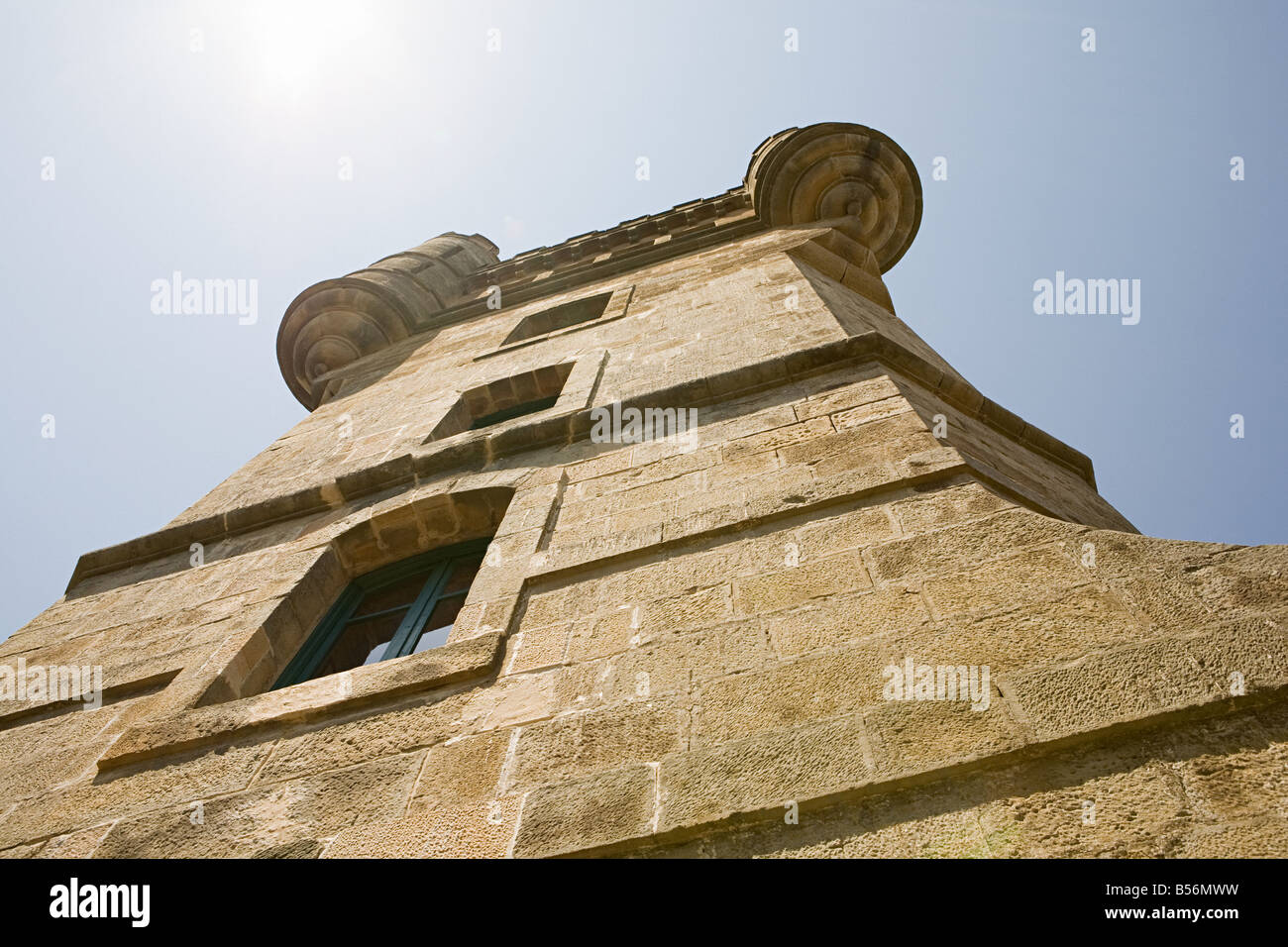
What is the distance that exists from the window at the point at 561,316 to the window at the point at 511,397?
85.9 inches

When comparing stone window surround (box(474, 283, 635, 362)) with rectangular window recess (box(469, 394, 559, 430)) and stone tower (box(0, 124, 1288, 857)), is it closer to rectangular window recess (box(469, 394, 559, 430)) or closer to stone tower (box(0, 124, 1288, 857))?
rectangular window recess (box(469, 394, 559, 430))

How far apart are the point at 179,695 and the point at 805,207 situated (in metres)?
8.86

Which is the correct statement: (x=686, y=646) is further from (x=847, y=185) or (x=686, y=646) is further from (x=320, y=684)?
(x=847, y=185)

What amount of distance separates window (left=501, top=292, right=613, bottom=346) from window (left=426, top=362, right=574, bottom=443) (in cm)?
218

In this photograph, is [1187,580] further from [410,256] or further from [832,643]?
[410,256]

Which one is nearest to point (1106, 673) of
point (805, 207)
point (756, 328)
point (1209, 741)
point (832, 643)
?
point (1209, 741)

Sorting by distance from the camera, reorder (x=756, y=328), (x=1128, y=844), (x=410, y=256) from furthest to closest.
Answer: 1. (x=410, y=256)
2. (x=756, y=328)
3. (x=1128, y=844)

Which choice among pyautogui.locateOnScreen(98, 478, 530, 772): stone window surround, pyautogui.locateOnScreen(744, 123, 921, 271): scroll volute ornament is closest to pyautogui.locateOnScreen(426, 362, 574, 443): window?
pyautogui.locateOnScreen(98, 478, 530, 772): stone window surround

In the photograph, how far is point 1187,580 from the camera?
2506mm

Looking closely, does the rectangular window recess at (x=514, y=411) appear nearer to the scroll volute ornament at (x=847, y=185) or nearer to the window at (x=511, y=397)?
the window at (x=511, y=397)

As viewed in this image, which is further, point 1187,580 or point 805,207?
point 805,207

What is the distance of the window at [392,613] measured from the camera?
4.47 meters

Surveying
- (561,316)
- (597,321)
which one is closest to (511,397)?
(597,321)
